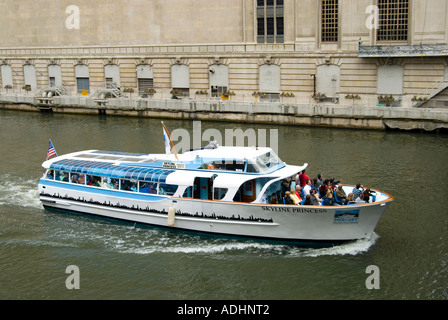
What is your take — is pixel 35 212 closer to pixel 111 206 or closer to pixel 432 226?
pixel 111 206

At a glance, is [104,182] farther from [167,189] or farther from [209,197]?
[209,197]

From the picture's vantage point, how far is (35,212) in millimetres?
27656

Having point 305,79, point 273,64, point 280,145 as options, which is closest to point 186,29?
point 273,64

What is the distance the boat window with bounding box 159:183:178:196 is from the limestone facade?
31.7 m

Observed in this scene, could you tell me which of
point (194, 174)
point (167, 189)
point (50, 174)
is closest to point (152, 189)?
point (167, 189)

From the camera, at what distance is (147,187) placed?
81.7ft

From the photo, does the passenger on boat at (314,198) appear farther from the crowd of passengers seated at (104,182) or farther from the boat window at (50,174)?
the boat window at (50,174)

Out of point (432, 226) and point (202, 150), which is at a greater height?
point (202, 150)

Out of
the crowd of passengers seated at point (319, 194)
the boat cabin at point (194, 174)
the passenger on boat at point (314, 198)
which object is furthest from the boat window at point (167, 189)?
the passenger on boat at point (314, 198)

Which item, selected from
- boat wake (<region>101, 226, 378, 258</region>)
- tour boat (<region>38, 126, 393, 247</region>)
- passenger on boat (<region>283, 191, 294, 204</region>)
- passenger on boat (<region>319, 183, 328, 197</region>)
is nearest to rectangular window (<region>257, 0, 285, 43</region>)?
tour boat (<region>38, 126, 393, 247</region>)

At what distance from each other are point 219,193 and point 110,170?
5.83m

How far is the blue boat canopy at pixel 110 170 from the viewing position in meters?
24.7

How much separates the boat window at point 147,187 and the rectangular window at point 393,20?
34.3 metres

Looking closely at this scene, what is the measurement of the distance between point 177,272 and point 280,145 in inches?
886
